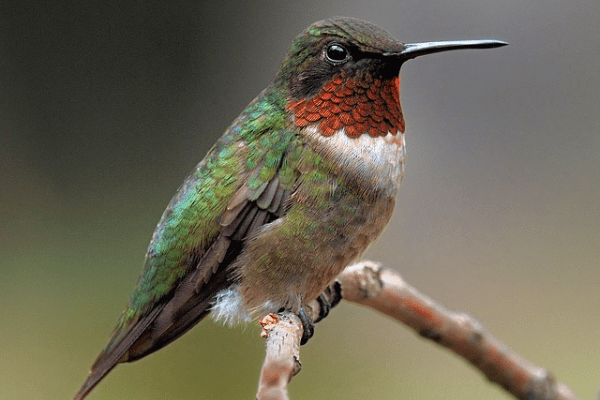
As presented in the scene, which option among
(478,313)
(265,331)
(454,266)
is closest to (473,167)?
(454,266)

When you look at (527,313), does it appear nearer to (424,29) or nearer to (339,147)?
(424,29)

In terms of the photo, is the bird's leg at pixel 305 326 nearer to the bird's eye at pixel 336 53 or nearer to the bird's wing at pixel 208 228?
the bird's wing at pixel 208 228

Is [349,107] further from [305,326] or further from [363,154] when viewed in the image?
[305,326]

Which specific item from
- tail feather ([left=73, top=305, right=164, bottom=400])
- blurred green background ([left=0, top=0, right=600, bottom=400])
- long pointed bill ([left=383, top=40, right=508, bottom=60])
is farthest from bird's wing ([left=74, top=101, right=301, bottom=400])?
blurred green background ([left=0, top=0, right=600, bottom=400])

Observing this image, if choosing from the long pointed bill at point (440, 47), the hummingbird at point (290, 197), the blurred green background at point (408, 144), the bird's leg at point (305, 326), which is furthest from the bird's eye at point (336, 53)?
the blurred green background at point (408, 144)

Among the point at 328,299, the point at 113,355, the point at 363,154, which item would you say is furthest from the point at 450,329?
the point at 113,355
